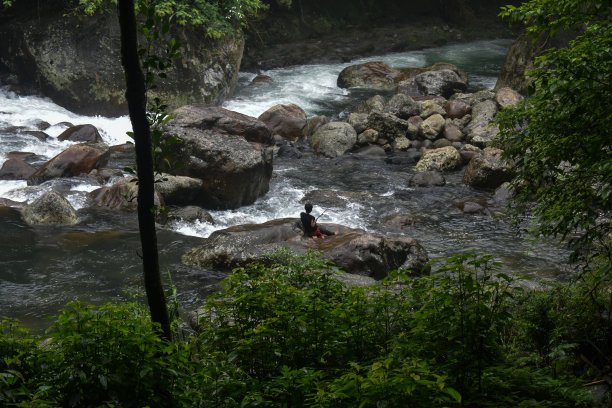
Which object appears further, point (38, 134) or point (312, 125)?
point (312, 125)

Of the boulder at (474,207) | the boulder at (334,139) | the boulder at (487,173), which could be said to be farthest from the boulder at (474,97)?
the boulder at (474,207)

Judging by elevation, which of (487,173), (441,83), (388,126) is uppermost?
(441,83)

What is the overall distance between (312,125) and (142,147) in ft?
50.0

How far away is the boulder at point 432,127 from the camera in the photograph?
1739 centimetres

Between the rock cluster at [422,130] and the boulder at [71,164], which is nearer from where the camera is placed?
the boulder at [71,164]

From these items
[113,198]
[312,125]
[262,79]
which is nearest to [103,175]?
[113,198]

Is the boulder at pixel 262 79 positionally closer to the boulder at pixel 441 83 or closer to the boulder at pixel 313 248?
the boulder at pixel 441 83

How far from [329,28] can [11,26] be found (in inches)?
737

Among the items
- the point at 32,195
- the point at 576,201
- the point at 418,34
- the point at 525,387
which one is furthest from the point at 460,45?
the point at 525,387

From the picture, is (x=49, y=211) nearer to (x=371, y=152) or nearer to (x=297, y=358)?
(x=297, y=358)

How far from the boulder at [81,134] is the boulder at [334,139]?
6.67 meters

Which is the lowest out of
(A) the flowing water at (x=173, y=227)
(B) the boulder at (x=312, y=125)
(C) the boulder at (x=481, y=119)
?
(A) the flowing water at (x=173, y=227)

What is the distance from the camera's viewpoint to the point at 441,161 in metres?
15.3

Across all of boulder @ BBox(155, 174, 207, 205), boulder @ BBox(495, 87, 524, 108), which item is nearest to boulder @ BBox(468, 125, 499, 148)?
boulder @ BBox(495, 87, 524, 108)
